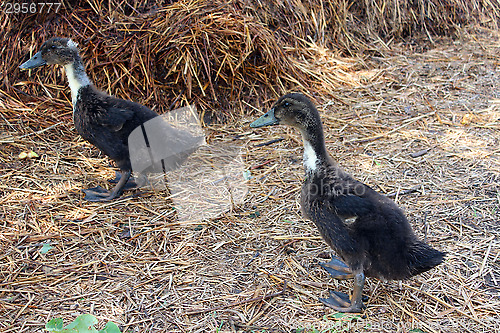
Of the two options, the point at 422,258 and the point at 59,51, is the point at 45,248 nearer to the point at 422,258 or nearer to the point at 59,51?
the point at 59,51

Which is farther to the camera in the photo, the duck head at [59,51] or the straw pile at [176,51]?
the straw pile at [176,51]

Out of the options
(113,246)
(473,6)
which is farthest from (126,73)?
(473,6)

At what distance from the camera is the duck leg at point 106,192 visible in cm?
382

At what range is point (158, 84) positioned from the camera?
484 cm

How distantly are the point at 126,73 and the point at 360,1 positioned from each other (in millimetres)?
3388

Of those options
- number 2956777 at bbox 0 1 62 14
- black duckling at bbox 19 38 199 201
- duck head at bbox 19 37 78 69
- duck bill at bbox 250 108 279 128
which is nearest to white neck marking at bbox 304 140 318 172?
duck bill at bbox 250 108 279 128

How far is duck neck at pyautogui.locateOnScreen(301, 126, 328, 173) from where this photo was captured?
3.16 meters

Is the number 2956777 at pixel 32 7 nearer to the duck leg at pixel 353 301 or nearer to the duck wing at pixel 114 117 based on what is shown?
the duck wing at pixel 114 117

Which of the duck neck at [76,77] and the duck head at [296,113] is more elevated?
the duck neck at [76,77]

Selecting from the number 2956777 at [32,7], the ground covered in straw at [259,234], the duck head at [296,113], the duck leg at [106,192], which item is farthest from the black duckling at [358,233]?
the number 2956777 at [32,7]

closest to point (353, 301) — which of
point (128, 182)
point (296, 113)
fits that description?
point (296, 113)

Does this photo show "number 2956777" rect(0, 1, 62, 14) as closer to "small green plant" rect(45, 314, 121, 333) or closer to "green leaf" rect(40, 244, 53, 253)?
"green leaf" rect(40, 244, 53, 253)

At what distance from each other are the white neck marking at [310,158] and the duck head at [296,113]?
→ 125mm

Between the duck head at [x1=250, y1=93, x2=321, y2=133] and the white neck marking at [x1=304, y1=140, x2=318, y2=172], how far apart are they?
13 centimetres
